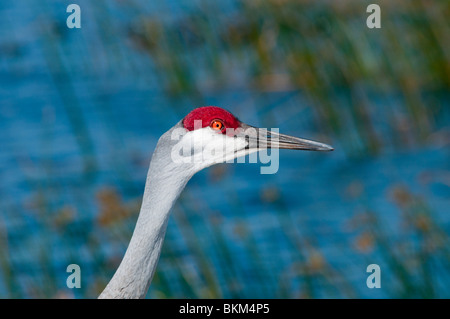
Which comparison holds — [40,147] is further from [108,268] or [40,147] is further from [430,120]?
[430,120]

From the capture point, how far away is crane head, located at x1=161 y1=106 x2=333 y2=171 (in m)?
3.09

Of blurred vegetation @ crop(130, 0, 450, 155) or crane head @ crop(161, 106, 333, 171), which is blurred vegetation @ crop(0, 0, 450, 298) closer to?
blurred vegetation @ crop(130, 0, 450, 155)

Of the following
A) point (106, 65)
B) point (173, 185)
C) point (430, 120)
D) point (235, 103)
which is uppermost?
point (106, 65)

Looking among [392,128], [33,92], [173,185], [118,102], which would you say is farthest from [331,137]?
[173,185]

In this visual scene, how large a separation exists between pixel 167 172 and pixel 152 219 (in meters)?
0.18

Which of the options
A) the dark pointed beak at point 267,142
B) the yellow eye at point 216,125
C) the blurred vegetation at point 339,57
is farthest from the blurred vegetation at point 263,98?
the yellow eye at point 216,125

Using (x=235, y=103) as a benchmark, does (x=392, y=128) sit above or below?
below

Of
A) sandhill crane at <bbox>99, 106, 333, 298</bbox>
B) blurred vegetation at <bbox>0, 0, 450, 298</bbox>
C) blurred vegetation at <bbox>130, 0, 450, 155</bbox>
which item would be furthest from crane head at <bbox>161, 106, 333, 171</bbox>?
blurred vegetation at <bbox>130, 0, 450, 155</bbox>

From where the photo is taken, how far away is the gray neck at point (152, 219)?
2986mm

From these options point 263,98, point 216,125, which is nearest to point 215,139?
point 216,125

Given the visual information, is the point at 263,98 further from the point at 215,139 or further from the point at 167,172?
the point at 167,172

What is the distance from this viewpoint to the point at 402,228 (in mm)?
6652

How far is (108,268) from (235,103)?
3122 mm

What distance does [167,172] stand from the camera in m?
3.00
